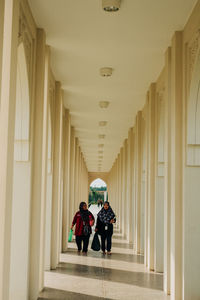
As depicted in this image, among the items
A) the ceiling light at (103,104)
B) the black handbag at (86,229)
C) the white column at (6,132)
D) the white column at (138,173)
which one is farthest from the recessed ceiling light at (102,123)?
the white column at (6,132)

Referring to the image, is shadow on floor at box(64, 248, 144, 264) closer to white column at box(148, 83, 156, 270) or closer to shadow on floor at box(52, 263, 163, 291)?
white column at box(148, 83, 156, 270)

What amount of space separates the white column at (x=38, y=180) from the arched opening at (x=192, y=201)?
2.42 m

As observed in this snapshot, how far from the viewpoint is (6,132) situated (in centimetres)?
488

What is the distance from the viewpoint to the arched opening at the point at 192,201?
7.16m

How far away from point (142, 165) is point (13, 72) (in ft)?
30.7

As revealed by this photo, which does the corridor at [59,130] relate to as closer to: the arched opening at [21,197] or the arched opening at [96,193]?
the arched opening at [21,197]

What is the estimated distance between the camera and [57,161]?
10.9 metres

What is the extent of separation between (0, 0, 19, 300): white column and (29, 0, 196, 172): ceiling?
193 centimetres

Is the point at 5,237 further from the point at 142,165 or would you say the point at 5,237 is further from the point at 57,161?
the point at 142,165

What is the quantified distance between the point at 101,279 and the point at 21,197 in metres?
3.07

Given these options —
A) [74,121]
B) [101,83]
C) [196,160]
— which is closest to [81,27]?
[196,160]

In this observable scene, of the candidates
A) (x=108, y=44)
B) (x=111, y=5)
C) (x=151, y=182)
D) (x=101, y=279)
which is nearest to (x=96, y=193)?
(x=151, y=182)

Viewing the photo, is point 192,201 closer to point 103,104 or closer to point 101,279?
point 101,279

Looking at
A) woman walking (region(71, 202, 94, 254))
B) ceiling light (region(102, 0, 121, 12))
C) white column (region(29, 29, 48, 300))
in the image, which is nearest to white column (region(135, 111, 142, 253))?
woman walking (region(71, 202, 94, 254))
